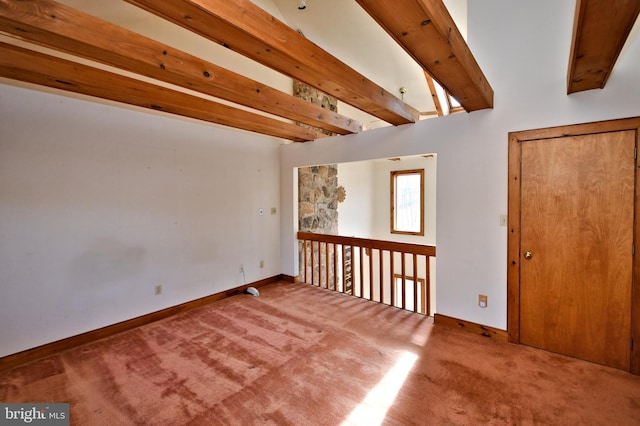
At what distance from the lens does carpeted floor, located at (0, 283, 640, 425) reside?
190 centimetres

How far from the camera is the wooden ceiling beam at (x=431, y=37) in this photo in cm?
133

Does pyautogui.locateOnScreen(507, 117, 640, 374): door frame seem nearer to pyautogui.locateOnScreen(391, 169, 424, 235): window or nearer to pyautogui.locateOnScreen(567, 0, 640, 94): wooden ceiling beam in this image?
pyautogui.locateOnScreen(567, 0, 640, 94): wooden ceiling beam

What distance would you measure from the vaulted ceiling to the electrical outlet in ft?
6.11

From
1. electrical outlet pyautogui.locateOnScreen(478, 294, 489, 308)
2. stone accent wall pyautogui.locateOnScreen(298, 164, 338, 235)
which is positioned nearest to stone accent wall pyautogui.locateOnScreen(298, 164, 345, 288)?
stone accent wall pyautogui.locateOnScreen(298, 164, 338, 235)

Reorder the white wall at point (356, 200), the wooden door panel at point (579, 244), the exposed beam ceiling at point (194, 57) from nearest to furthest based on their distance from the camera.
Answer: the exposed beam ceiling at point (194, 57)
the wooden door panel at point (579, 244)
the white wall at point (356, 200)

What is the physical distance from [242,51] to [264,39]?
193mm

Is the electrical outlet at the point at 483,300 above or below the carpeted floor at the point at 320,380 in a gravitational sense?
above

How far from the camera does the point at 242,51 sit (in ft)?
5.57

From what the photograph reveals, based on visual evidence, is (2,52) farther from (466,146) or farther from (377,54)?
(377,54)

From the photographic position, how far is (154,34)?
3.19 meters

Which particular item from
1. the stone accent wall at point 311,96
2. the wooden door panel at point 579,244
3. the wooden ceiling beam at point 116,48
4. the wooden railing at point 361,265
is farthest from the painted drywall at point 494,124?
the stone accent wall at point 311,96

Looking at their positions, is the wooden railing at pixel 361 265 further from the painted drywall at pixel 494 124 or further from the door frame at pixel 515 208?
the door frame at pixel 515 208

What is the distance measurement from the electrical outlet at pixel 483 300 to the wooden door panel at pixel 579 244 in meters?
0.30

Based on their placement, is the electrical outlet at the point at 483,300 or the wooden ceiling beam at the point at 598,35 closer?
the wooden ceiling beam at the point at 598,35
